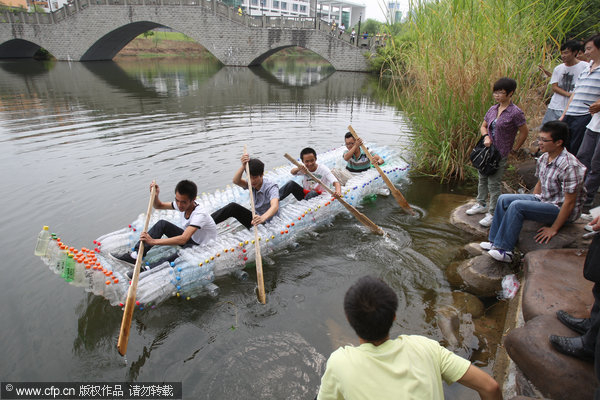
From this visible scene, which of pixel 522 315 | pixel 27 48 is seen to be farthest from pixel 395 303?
pixel 27 48

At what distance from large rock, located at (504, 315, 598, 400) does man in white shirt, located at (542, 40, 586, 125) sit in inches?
181

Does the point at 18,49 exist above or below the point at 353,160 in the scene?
above

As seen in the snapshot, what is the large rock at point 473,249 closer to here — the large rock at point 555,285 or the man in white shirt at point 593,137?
the large rock at point 555,285

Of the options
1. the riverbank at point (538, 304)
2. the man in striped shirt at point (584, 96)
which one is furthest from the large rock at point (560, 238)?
the man in striped shirt at point (584, 96)

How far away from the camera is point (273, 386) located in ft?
11.2

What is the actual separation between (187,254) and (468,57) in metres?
6.33

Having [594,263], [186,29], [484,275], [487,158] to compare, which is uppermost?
[186,29]

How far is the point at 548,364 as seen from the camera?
2742 mm

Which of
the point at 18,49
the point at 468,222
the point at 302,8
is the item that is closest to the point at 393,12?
the point at 468,222

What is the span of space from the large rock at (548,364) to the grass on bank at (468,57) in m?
5.18

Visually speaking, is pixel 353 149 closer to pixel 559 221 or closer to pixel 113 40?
pixel 559 221

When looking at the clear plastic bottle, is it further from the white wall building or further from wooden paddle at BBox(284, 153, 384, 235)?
the white wall building

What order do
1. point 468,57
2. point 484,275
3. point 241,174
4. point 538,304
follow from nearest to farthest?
point 538,304 → point 484,275 → point 241,174 → point 468,57

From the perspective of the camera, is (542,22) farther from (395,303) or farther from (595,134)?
(395,303)
